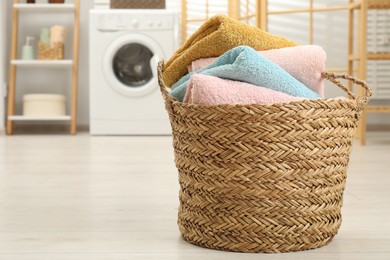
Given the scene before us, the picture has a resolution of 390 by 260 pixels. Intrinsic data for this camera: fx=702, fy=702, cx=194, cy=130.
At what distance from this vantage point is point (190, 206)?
1.27 m

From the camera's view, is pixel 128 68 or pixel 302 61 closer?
pixel 302 61

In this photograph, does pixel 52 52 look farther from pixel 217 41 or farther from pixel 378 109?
pixel 217 41

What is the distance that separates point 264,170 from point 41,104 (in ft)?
11.8

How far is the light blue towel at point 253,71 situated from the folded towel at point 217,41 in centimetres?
5

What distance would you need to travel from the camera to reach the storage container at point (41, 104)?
4.57m

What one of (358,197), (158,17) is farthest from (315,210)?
(158,17)

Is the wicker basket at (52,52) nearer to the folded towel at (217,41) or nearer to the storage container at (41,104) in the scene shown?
the storage container at (41,104)

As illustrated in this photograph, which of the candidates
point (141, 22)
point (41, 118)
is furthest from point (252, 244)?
point (41, 118)

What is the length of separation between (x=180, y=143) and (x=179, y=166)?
0.05m

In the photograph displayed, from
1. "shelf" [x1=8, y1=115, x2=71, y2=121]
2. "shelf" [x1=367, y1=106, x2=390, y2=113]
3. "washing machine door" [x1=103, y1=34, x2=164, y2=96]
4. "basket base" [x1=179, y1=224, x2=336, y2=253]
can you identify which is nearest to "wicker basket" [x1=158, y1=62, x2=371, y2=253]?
"basket base" [x1=179, y1=224, x2=336, y2=253]

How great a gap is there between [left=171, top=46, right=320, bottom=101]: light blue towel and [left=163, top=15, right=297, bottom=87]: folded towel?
5 centimetres

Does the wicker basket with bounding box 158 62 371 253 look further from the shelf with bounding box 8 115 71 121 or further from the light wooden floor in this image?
the shelf with bounding box 8 115 71 121

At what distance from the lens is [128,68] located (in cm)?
448

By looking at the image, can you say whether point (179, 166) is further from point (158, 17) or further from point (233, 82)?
point (158, 17)
